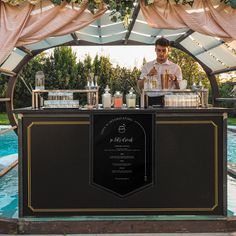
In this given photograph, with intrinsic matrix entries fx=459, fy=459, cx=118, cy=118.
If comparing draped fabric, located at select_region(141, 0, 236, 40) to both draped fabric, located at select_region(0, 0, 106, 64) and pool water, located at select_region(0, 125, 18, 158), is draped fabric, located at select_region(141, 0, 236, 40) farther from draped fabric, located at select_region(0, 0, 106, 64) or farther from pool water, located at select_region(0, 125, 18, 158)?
pool water, located at select_region(0, 125, 18, 158)

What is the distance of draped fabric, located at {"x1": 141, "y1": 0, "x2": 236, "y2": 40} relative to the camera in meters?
4.86

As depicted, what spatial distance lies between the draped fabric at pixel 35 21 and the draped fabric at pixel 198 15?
22.1 inches

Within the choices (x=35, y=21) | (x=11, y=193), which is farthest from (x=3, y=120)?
(x=35, y=21)

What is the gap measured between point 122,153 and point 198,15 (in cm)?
167

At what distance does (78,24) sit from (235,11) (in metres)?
1.67

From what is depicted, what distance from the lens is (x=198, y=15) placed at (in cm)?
488

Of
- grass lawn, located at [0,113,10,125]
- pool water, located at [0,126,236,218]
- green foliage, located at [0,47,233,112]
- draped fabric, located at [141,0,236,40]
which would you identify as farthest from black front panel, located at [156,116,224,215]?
grass lawn, located at [0,113,10,125]

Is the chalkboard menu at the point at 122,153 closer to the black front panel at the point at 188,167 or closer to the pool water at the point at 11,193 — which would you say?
the black front panel at the point at 188,167

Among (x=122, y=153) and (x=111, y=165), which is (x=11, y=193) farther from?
(x=122, y=153)

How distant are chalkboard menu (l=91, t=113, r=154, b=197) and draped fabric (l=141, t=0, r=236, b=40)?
1056 millimetres

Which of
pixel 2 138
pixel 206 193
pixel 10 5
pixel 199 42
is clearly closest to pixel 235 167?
pixel 199 42

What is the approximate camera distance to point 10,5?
4770 millimetres

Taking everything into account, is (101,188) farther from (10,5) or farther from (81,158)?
(10,5)

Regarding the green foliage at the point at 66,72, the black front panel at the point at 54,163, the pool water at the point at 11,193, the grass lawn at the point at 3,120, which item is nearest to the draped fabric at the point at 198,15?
the black front panel at the point at 54,163
